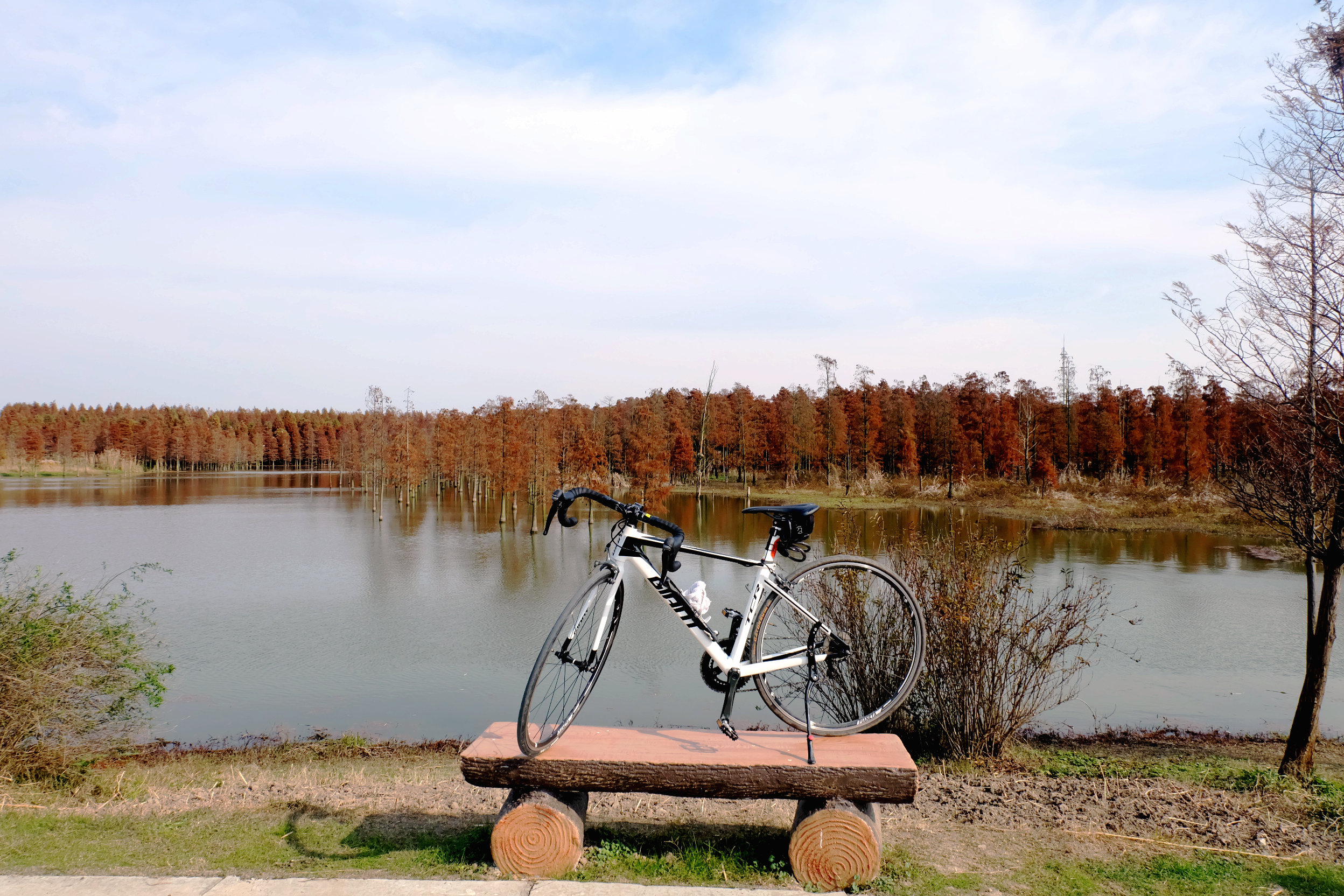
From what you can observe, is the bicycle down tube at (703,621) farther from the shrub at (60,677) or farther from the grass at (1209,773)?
the shrub at (60,677)

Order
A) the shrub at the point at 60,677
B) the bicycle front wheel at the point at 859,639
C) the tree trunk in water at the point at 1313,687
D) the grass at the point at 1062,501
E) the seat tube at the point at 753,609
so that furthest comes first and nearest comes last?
the grass at the point at 1062,501 → the bicycle front wheel at the point at 859,639 → the tree trunk in water at the point at 1313,687 → the shrub at the point at 60,677 → the seat tube at the point at 753,609

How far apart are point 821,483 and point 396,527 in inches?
1162

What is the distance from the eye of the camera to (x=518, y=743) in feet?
13.3

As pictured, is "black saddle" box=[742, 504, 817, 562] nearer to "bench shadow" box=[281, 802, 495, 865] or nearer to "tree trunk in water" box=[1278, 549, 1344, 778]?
"bench shadow" box=[281, 802, 495, 865]

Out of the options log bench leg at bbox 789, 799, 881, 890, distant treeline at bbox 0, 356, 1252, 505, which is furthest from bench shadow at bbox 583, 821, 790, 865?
distant treeline at bbox 0, 356, 1252, 505

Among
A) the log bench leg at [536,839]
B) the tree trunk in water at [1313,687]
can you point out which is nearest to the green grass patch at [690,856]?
the log bench leg at [536,839]

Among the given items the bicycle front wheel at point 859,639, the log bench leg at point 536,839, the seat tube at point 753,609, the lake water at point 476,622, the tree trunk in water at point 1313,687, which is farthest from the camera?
the lake water at point 476,622

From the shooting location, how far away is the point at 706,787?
155 inches

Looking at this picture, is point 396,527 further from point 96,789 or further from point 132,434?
point 132,434

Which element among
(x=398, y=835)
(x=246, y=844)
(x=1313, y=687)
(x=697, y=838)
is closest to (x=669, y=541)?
(x=697, y=838)

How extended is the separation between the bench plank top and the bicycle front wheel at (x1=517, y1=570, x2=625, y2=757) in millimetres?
111

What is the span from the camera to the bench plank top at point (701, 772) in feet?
12.8

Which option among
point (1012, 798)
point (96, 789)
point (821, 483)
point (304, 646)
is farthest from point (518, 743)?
point (821, 483)

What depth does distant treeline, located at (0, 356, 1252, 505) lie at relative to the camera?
38.2m
